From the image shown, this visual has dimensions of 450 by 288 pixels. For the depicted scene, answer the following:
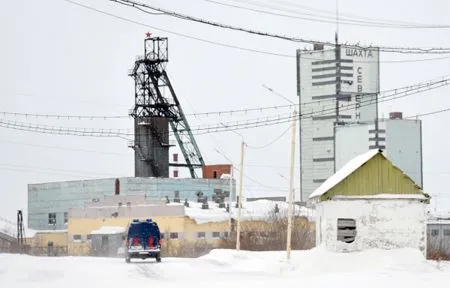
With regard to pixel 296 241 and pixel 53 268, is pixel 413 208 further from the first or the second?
pixel 296 241

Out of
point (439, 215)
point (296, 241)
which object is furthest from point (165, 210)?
point (439, 215)

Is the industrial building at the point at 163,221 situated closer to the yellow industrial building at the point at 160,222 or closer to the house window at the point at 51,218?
the yellow industrial building at the point at 160,222

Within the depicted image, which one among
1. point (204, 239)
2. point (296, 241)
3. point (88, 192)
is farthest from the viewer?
point (88, 192)

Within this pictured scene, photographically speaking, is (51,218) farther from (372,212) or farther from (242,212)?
(372,212)

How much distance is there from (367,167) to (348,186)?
182cm

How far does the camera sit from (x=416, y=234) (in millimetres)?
48219

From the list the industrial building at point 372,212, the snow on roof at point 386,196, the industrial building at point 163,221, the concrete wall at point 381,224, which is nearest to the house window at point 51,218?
the industrial building at point 163,221

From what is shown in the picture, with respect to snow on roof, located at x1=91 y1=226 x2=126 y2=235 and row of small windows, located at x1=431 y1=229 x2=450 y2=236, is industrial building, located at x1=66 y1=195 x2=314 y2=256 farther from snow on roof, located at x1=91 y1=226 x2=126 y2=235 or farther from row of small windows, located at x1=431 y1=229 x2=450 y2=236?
row of small windows, located at x1=431 y1=229 x2=450 y2=236

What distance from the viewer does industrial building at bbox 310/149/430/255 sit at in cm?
4822

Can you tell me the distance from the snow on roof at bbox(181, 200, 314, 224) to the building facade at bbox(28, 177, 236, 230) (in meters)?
13.6

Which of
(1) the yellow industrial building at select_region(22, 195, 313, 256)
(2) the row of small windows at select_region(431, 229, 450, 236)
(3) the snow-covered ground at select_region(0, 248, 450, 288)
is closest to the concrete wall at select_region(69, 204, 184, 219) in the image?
(1) the yellow industrial building at select_region(22, 195, 313, 256)

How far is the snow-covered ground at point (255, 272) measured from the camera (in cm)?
3325

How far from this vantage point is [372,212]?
48562 mm

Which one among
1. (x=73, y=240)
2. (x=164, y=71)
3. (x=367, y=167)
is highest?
(x=164, y=71)
